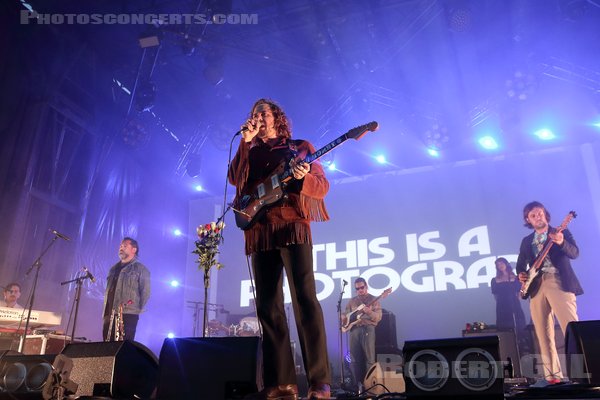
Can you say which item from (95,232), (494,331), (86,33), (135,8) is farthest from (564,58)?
(95,232)

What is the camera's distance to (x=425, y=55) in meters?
8.24

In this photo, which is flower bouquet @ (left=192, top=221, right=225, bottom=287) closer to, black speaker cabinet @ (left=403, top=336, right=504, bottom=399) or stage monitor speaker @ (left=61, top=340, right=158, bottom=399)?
stage monitor speaker @ (left=61, top=340, right=158, bottom=399)

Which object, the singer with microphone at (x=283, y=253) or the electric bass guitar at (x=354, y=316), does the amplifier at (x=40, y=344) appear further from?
the electric bass guitar at (x=354, y=316)

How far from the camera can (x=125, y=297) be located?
18.9 ft

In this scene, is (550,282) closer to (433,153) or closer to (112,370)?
(433,153)

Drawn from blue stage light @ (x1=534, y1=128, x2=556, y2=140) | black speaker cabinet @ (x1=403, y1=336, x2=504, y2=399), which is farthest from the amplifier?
blue stage light @ (x1=534, y1=128, x2=556, y2=140)

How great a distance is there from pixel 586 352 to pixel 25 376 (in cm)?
298

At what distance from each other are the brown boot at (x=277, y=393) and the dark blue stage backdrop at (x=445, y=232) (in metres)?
6.67

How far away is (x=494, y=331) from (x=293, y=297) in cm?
511

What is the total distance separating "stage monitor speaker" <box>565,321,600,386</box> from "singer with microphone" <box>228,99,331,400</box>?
1.21 metres

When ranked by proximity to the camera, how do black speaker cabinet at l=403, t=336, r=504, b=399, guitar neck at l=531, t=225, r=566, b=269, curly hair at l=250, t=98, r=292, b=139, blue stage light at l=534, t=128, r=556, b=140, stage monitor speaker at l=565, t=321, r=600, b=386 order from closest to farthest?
black speaker cabinet at l=403, t=336, r=504, b=399, stage monitor speaker at l=565, t=321, r=600, b=386, curly hair at l=250, t=98, r=292, b=139, guitar neck at l=531, t=225, r=566, b=269, blue stage light at l=534, t=128, r=556, b=140

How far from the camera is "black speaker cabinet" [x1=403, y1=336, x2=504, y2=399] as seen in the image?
6.22 feet

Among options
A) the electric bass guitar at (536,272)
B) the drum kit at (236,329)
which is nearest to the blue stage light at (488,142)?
the electric bass guitar at (536,272)

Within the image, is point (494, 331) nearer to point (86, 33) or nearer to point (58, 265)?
point (58, 265)
